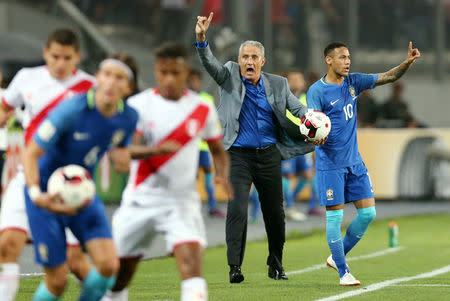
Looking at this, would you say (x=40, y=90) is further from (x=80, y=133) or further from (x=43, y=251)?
(x=43, y=251)

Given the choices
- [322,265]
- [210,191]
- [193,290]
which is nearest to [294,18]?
[210,191]

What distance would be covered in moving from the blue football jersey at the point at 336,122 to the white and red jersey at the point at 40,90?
3.09 meters

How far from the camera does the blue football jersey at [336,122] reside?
397 inches

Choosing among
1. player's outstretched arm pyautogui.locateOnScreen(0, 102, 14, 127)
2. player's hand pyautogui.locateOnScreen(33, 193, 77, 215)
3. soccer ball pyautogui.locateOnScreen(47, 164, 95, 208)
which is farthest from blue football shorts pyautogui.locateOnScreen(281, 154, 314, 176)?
player's hand pyautogui.locateOnScreen(33, 193, 77, 215)

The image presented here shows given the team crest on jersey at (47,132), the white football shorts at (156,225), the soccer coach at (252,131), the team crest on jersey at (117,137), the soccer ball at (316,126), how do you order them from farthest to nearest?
the soccer coach at (252,131) < the soccer ball at (316,126) < the white football shorts at (156,225) < the team crest on jersey at (117,137) < the team crest on jersey at (47,132)

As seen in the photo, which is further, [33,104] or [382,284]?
[382,284]

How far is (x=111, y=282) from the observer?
6773 millimetres

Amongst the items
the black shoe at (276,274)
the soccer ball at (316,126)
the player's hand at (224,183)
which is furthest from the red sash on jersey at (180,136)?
the black shoe at (276,274)

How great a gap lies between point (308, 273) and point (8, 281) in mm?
4597

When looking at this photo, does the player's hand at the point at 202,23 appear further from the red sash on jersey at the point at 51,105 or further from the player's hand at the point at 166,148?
the player's hand at the point at 166,148

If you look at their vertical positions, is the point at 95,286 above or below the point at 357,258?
above

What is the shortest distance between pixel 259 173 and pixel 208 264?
6.80ft

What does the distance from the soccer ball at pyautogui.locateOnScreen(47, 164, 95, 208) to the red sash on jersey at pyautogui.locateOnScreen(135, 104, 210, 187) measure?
551 millimetres

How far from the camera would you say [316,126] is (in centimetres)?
965
